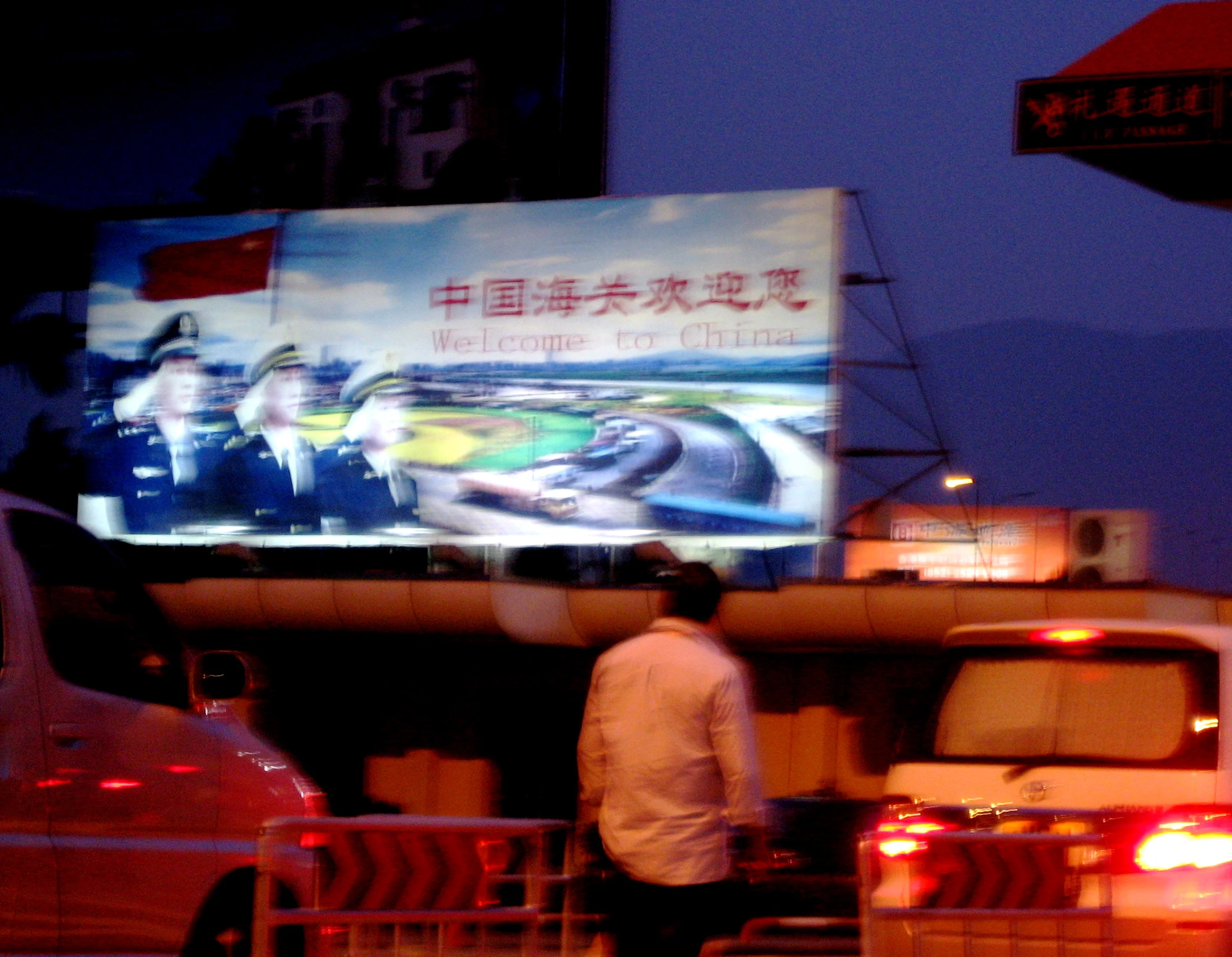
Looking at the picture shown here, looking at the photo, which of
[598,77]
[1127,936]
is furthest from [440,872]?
[598,77]

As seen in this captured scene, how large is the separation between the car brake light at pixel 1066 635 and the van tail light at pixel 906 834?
0.81 metres

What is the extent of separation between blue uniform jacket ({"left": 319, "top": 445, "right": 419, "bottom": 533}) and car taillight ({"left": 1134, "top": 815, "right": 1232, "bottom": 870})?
1697cm

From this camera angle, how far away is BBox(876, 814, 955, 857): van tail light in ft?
17.0

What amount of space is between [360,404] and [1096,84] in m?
13.5

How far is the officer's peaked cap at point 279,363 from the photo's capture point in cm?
2394

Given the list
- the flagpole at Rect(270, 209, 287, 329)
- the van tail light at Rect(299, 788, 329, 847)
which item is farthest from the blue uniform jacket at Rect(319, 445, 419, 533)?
the van tail light at Rect(299, 788, 329, 847)

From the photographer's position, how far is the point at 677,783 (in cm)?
532

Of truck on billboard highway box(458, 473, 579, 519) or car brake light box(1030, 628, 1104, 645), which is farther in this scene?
truck on billboard highway box(458, 473, 579, 519)

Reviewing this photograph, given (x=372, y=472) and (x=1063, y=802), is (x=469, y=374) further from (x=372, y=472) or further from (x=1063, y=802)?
(x=1063, y=802)

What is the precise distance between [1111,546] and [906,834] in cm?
2217

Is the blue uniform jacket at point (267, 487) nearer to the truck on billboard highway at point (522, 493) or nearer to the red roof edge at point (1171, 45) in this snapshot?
the truck on billboard highway at point (522, 493)

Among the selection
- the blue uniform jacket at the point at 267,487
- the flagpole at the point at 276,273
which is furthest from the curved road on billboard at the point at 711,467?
the flagpole at the point at 276,273

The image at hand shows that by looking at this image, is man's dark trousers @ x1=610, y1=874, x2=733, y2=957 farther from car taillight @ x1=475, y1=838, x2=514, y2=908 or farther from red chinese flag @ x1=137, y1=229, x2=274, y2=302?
red chinese flag @ x1=137, y1=229, x2=274, y2=302

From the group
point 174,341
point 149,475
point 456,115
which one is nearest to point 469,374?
point 174,341
